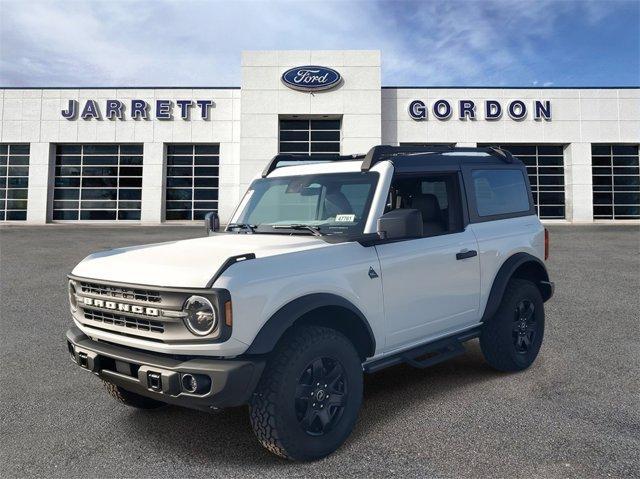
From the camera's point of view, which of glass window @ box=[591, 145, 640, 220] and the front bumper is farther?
glass window @ box=[591, 145, 640, 220]

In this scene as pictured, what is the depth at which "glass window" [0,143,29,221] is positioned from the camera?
26.0 m

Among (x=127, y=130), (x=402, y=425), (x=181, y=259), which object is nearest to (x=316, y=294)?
(x=181, y=259)

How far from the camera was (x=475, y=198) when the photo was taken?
14.1 ft

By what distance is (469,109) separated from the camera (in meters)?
25.0

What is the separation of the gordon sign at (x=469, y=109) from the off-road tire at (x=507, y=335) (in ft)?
72.5

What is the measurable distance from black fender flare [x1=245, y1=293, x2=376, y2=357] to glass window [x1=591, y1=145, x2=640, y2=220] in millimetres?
27976

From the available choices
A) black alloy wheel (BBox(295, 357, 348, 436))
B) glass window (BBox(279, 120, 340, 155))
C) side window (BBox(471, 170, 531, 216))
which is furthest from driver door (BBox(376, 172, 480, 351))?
glass window (BBox(279, 120, 340, 155))

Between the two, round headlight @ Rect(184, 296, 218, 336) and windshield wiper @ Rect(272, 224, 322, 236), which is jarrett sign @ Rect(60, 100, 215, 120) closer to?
windshield wiper @ Rect(272, 224, 322, 236)

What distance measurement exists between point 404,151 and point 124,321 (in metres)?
2.55

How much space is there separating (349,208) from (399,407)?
1644 millimetres

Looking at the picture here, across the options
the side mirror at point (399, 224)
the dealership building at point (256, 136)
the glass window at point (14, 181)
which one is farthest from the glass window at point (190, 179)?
the side mirror at point (399, 224)

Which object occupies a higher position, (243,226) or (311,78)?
(311,78)

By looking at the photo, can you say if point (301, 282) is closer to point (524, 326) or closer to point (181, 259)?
point (181, 259)

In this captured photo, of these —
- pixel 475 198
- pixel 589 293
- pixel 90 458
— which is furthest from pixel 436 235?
pixel 589 293
